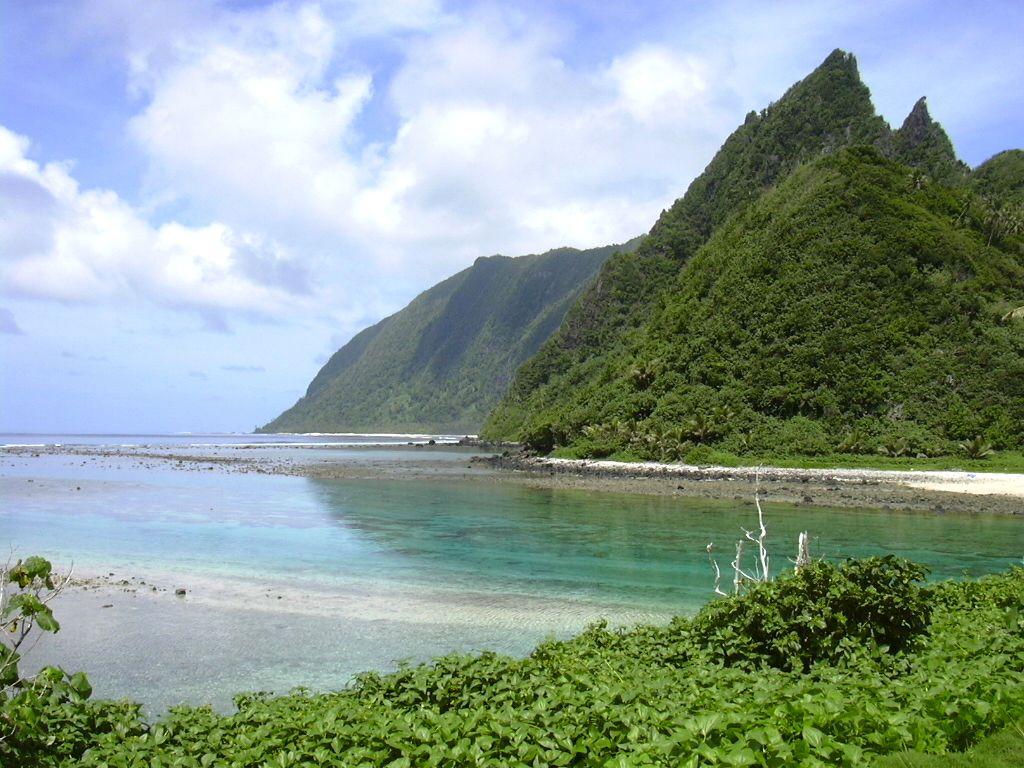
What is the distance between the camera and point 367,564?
81.0 feet

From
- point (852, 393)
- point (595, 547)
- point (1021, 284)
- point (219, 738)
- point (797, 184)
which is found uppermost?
point (797, 184)

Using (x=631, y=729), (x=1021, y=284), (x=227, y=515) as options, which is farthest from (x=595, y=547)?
(x=1021, y=284)

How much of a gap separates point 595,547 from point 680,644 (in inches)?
687

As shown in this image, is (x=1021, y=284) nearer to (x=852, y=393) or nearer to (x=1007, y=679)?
(x=852, y=393)

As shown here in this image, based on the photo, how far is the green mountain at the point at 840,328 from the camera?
60.7m

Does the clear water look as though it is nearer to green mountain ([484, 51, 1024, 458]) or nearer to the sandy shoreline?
the sandy shoreline

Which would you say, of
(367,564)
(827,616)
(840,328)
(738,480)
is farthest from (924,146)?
(827,616)

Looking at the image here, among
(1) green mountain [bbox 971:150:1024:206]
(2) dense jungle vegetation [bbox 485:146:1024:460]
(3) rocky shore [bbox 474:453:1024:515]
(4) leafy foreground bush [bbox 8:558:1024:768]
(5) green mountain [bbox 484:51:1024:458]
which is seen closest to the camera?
(4) leafy foreground bush [bbox 8:558:1024:768]

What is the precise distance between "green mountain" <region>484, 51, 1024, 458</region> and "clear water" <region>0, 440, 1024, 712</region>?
2527cm

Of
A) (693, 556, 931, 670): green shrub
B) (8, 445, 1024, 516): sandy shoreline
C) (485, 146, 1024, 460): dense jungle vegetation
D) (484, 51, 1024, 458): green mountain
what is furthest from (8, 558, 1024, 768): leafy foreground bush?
(484, 51, 1024, 458): green mountain

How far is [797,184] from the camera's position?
88312 mm

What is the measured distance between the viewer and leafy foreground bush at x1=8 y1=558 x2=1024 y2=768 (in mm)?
5414

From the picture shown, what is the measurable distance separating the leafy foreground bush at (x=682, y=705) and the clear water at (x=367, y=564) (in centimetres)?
515

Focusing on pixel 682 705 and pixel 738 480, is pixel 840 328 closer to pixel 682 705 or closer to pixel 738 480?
pixel 738 480
